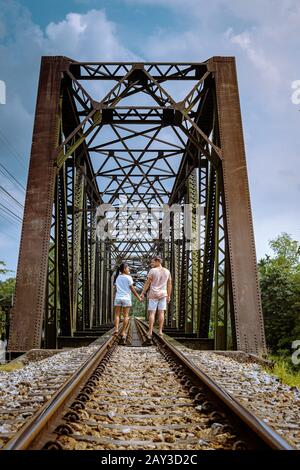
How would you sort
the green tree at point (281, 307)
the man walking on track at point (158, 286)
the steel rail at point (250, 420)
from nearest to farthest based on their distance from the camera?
the steel rail at point (250, 420)
the man walking on track at point (158, 286)
the green tree at point (281, 307)

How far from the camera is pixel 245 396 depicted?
3.50m

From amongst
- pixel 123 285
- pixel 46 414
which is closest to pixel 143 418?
pixel 46 414

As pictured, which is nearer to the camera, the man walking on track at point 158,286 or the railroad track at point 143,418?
the railroad track at point 143,418

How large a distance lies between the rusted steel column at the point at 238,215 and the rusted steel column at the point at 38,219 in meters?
3.57

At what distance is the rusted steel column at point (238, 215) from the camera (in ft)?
23.5

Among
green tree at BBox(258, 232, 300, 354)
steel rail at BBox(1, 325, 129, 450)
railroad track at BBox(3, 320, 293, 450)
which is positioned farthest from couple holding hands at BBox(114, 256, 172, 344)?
green tree at BBox(258, 232, 300, 354)

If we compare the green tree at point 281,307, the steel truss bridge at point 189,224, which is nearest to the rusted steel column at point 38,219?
the steel truss bridge at point 189,224

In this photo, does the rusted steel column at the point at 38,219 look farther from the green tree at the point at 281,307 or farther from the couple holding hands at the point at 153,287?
the green tree at the point at 281,307

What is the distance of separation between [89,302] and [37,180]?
27.1 feet

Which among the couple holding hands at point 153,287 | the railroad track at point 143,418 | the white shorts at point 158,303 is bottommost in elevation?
the railroad track at point 143,418

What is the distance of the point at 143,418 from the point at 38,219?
18.4 feet

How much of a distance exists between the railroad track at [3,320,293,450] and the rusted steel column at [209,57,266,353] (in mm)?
3072

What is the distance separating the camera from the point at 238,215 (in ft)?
26.0

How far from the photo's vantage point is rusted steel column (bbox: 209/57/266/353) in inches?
282
